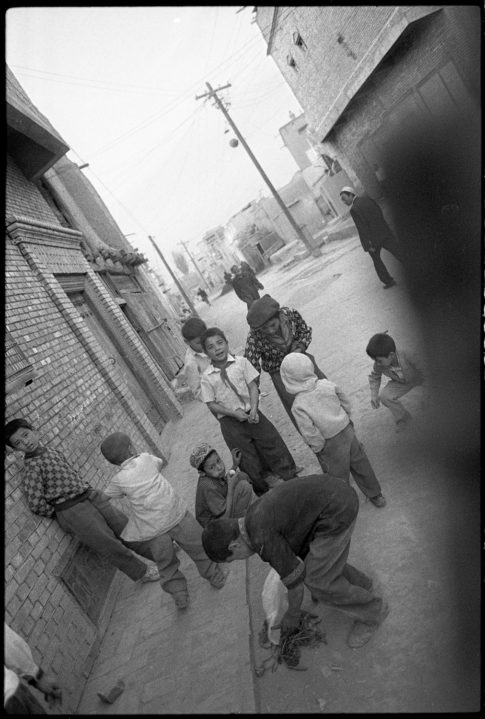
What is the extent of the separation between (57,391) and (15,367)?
2.15 feet

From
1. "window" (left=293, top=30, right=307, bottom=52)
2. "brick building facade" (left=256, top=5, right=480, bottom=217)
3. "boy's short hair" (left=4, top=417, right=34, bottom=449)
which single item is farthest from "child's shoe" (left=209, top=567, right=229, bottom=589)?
"window" (left=293, top=30, right=307, bottom=52)

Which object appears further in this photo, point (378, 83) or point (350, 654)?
point (378, 83)

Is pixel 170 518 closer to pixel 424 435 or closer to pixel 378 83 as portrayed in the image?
pixel 424 435

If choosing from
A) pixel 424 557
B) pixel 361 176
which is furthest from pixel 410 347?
pixel 361 176

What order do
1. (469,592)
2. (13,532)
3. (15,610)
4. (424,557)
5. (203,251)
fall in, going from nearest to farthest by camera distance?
(469,592) < (424,557) < (15,610) < (13,532) < (203,251)

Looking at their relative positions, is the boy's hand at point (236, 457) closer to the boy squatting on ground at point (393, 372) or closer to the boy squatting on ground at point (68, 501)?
the boy squatting on ground at point (68, 501)

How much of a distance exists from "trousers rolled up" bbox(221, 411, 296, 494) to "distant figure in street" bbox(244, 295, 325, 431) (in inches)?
13.0

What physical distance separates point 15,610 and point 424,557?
2720 mm

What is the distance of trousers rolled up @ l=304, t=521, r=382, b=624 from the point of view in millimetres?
2209

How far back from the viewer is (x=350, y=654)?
2252mm

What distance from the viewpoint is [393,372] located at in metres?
3.78

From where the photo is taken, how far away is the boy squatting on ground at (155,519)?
316cm

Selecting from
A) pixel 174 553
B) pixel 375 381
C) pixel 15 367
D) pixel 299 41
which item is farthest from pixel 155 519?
pixel 299 41

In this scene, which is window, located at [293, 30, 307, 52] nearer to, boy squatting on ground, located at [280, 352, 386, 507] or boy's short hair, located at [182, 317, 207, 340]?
boy's short hair, located at [182, 317, 207, 340]
